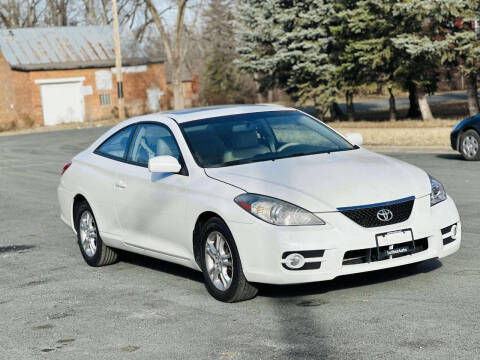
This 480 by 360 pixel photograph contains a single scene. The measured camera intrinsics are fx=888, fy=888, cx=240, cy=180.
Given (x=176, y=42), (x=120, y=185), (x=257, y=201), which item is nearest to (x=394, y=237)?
(x=257, y=201)

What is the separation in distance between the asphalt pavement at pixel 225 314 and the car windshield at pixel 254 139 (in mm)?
1193

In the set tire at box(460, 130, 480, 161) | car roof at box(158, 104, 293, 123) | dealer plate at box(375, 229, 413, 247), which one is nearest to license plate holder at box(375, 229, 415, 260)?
dealer plate at box(375, 229, 413, 247)

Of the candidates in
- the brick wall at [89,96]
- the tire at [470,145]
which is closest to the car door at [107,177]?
the tire at [470,145]

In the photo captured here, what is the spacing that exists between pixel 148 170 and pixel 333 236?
2.36 m

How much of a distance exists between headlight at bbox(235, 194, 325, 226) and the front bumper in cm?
5

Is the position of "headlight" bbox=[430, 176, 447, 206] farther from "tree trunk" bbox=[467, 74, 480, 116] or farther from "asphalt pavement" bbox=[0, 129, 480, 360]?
"tree trunk" bbox=[467, 74, 480, 116]

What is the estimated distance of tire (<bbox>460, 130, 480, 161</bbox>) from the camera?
18469mm

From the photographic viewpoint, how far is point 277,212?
22.3 feet

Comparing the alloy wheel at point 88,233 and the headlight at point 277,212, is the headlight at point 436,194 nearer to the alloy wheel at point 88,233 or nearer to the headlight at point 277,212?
the headlight at point 277,212

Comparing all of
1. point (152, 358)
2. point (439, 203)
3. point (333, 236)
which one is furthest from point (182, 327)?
point (439, 203)

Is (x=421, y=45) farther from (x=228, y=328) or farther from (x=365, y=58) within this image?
(x=228, y=328)

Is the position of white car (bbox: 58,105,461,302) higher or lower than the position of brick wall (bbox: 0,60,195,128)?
higher

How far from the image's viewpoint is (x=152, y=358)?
579 cm

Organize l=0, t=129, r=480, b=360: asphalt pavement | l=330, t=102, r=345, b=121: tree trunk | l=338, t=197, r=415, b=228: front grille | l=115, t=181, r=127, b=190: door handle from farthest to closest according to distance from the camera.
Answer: l=330, t=102, r=345, b=121: tree trunk < l=115, t=181, r=127, b=190: door handle < l=338, t=197, r=415, b=228: front grille < l=0, t=129, r=480, b=360: asphalt pavement
